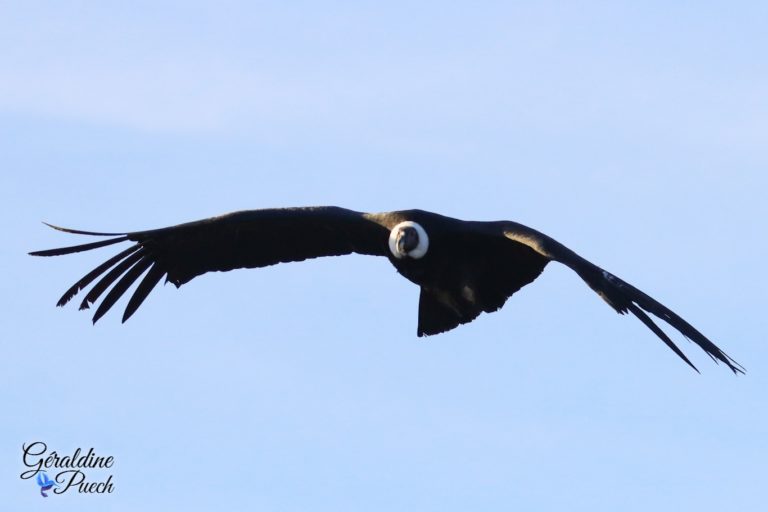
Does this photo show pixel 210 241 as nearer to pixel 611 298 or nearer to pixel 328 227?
pixel 328 227

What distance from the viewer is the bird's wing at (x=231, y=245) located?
18734 millimetres

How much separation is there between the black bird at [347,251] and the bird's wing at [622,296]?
2.62 ft

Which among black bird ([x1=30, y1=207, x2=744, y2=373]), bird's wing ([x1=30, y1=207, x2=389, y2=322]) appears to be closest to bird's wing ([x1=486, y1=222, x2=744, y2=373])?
black bird ([x1=30, y1=207, x2=744, y2=373])

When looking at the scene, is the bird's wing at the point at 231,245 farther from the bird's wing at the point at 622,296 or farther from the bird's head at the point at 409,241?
the bird's wing at the point at 622,296

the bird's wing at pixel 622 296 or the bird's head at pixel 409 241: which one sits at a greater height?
the bird's head at pixel 409 241

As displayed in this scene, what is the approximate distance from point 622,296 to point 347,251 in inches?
147

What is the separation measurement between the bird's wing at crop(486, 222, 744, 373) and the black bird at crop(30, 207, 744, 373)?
2.62 feet

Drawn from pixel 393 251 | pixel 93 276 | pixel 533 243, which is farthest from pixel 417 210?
pixel 93 276

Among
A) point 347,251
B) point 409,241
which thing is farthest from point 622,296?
point 347,251

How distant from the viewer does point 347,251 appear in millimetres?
19359

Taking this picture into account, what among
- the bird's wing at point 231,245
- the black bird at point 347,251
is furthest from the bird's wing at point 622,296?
the bird's wing at point 231,245

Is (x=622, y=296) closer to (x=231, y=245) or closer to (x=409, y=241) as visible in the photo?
(x=409, y=241)

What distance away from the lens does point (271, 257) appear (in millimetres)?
19312

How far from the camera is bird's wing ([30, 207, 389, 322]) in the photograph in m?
18.7
